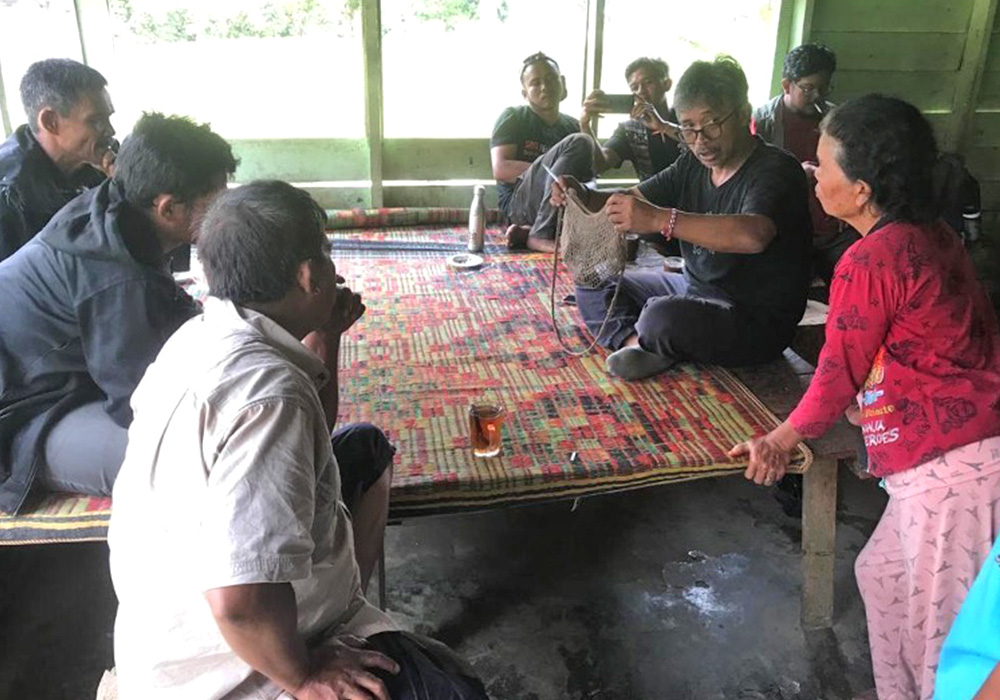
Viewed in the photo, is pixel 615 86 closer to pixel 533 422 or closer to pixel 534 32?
pixel 534 32

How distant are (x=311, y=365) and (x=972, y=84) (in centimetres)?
511

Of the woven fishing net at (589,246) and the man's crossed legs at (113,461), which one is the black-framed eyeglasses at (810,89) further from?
the man's crossed legs at (113,461)

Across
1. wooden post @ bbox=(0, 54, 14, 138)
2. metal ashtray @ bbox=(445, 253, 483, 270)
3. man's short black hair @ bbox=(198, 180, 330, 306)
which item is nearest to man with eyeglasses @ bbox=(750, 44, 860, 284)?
metal ashtray @ bbox=(445, 253, 483, 270)

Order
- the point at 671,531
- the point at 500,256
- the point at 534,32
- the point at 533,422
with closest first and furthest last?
the point at 533,422 → the point at 671,531 → the point at 500,256 → the point at 534,32

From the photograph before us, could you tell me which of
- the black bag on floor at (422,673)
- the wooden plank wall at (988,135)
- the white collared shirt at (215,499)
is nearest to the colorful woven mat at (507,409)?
the black bag on floor at (422,673)

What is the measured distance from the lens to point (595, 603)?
7.52 ft

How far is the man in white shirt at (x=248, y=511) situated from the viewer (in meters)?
1.04

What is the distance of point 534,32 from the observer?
493cm

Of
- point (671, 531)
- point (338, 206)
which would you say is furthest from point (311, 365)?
point (338, 206)

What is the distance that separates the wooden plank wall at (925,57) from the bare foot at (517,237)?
213 cm

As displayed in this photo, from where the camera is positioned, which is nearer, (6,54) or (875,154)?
(875,154)

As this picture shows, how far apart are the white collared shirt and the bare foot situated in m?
3.08

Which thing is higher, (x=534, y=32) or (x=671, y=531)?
(x=534, y=32)

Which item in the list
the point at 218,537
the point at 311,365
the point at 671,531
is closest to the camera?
the point at 218,537
